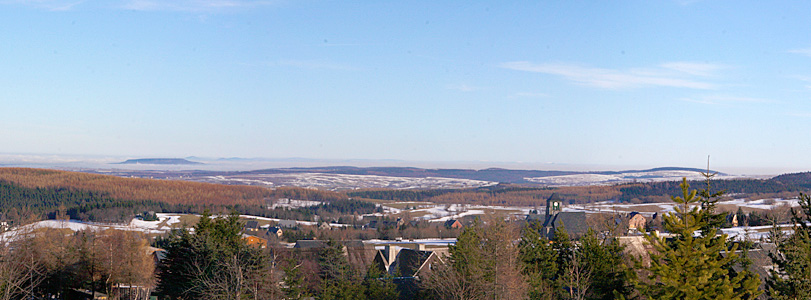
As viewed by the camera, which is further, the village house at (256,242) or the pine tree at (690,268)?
the village house at (256,242)

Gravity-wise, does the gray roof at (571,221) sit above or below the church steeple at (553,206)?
below

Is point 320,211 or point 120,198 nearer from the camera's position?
point 120,198

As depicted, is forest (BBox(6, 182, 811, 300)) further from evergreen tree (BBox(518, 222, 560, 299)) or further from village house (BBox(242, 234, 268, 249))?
village house (BBox(242, 234, 268, 249))

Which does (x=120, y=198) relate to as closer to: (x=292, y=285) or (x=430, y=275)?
(x=430, y=275)

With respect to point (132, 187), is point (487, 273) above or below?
above

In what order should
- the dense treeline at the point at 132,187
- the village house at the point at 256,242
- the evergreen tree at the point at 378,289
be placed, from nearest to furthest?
the village house at the point at 256,242, the evergreen tree at the point at 378,289, the dense treeline at the point at 132,187

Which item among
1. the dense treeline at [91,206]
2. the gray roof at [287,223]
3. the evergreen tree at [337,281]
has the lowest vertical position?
the gray roof at [287,223]

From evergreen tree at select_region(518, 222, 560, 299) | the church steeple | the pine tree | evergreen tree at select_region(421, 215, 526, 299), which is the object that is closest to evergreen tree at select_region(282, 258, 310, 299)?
evergreen tree at select_region(421, 215, 526, 299)

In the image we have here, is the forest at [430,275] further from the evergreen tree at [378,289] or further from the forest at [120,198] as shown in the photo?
the forest at [120,198]

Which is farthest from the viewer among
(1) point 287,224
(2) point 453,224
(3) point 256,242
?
(2) point 453,224

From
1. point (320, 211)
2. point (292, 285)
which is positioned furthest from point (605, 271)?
point (320, 211)

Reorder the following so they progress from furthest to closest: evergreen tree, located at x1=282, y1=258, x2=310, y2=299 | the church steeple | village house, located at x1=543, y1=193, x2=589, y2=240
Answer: the church steeple → village house, located at x1=543, y1=193, x2=589, y2=240 → evergreen tree, located at x1=282, y1=258, x2=310, y2=299

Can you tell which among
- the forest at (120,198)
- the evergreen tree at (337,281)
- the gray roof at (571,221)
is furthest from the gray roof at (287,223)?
the evergreen tree at (337,281)
